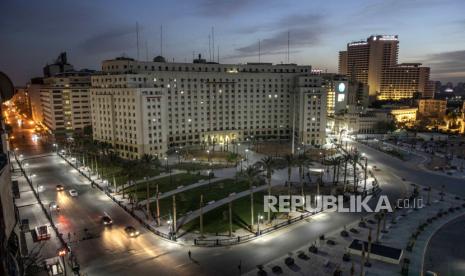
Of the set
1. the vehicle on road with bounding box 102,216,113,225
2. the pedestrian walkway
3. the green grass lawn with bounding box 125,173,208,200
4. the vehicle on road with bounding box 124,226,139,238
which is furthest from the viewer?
the green grass lawn with bounding box 125,173,208,200

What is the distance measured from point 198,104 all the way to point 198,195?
74.3 metres

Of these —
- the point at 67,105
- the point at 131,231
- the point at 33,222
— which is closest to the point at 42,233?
the point at 33,222

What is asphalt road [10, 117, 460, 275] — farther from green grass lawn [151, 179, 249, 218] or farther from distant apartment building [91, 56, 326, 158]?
distant apartment building [91, 56, 326, 158]

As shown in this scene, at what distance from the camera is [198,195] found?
263ft

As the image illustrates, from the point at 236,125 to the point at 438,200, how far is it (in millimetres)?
93673

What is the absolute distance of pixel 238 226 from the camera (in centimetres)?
6256

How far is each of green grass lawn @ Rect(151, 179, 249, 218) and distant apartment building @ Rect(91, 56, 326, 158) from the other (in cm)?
4192

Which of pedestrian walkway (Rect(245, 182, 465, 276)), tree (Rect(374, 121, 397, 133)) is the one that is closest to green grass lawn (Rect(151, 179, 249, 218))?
pedestrian walkway (Rect(245, 182, 465, 276))

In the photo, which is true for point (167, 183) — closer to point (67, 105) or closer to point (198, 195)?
point (198, 195)

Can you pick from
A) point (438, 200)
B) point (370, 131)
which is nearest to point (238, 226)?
point (438, 200)

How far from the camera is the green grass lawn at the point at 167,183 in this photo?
8331 cm

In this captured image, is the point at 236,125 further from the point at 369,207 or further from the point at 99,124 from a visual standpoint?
the point at 369,207

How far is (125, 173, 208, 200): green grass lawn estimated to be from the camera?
273ft

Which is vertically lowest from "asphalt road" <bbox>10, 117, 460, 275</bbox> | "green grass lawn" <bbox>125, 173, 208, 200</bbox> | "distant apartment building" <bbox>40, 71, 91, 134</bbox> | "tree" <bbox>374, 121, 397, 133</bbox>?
"asphalt road" <bbox>10, 117, 460, 275</bbox>
